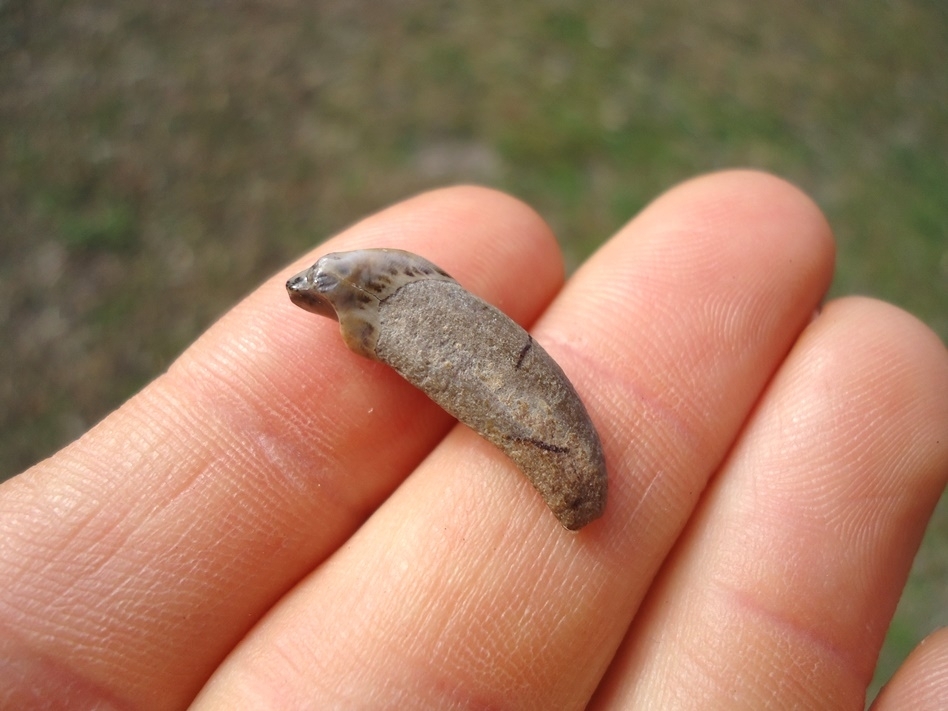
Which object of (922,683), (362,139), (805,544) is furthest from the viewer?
(362,139)

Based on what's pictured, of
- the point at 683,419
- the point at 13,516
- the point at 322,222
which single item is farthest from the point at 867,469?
the point at 322,222

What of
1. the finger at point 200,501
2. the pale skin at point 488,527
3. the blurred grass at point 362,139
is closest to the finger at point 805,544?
the pale skin at point 488,527

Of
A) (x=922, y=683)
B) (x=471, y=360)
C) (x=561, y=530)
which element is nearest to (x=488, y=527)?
(x=561, y=530)

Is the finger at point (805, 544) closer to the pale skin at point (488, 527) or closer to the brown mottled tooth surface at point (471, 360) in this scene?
the pale skin at point (488, 527)

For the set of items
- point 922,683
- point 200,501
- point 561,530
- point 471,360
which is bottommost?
point 922,683

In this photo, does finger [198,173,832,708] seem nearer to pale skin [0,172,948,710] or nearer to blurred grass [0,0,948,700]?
pale skin [0,172,948,710]

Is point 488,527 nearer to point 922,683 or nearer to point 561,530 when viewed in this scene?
point 561,530

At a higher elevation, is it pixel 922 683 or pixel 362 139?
pixel 362 139
